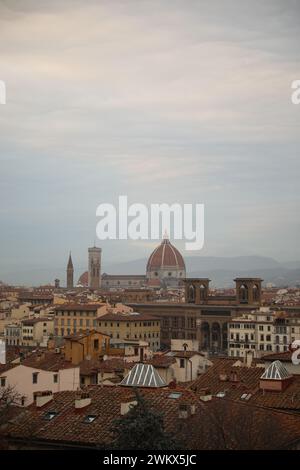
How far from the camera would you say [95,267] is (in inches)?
4259

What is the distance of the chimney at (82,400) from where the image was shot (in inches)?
500

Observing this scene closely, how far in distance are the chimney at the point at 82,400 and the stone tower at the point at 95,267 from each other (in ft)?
301

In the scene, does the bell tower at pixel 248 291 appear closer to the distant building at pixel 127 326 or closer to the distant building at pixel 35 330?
the distant building at pixel 127 326

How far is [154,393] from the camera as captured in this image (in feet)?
43.1

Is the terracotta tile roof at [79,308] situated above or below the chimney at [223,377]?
above

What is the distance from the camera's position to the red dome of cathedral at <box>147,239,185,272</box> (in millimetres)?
109438

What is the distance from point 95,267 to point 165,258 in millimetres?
7835

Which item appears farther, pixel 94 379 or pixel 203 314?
pixel 203 314

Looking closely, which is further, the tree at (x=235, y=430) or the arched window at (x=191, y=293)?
the arched window at (x=191, y=293)

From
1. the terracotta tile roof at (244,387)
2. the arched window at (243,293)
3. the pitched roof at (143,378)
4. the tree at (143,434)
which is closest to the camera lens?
the tree at (143,434)

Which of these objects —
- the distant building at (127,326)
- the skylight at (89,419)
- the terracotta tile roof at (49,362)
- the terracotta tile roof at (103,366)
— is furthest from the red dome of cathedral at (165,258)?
the skylight at (89,419)
